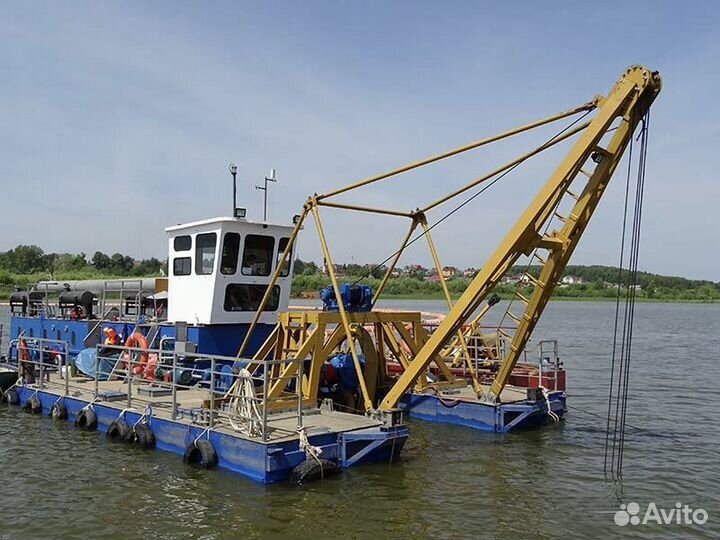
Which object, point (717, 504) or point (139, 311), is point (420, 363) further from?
point (139, 311)

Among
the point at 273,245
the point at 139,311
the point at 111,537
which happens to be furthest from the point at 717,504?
the point at 139,311

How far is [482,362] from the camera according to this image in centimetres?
1827

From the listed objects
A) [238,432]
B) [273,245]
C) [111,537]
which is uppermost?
[273,245]

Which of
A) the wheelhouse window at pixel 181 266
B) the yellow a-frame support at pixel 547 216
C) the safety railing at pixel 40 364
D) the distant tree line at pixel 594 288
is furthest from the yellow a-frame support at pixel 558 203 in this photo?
the distant tree line at pixel 594 288

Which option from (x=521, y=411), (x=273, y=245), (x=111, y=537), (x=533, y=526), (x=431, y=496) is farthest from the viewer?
(x=273, y=245)

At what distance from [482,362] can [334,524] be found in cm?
983

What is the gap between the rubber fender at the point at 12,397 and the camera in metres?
16.4

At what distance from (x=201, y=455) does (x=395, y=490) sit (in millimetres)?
3075

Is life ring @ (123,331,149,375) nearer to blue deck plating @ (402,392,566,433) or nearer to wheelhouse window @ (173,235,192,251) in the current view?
wheelhouse window @ (173,235,192,251)

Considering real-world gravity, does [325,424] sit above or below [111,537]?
above

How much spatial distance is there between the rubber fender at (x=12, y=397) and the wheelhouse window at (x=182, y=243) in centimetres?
509

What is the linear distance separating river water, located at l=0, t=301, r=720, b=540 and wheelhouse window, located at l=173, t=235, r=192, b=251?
4599 mm

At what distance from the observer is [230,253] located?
15.6 metres

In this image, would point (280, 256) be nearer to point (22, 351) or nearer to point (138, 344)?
point (138, 344)
